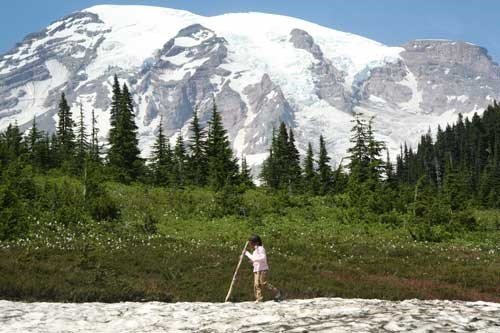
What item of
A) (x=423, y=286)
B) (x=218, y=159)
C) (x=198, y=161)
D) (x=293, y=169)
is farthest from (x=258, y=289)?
(x=293, y=169)

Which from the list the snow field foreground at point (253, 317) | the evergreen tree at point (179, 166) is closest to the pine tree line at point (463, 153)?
the evergreen tree at point (179, 166)

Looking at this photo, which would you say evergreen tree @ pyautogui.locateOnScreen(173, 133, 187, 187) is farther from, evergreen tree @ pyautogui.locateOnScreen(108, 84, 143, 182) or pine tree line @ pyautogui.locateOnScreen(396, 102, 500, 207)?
pine tree line @ pyautogui.locateOnScreen(396, 102, 500, 207)

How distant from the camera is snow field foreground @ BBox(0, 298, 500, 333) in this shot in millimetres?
8117

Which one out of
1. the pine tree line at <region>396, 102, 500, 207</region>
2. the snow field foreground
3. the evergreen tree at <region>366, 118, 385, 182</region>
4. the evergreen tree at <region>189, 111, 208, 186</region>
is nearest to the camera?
the snow field foreground

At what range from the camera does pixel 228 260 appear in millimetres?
21094

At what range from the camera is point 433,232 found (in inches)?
1262

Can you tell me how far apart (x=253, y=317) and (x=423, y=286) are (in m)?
10.6

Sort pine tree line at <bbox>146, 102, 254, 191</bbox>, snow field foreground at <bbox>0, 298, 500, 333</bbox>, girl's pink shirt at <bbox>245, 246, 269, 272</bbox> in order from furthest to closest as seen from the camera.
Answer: pine tree line at <bbox>146, 102, 254, 191</bbox> < girl's pink shirt at <bbox>245, 246, 269, 272</bbox> < snow field foreground at <bbox>0, 298, 500, 333</bbox>

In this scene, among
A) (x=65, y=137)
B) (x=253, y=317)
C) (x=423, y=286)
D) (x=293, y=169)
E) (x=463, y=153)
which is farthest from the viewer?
(x=463, y=153)

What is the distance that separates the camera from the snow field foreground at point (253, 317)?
812cm

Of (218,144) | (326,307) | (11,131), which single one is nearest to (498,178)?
(218,144)

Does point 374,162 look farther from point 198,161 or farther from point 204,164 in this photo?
point 198,161

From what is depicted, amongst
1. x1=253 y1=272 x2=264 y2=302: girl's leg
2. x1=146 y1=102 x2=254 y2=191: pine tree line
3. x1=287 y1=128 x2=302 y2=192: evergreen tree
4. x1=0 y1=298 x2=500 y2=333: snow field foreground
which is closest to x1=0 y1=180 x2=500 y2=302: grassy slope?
x1=253 y1=272 x2=264 y2=302: girl's leg

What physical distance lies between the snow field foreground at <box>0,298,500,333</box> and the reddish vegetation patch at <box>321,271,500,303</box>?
6.46 meters
